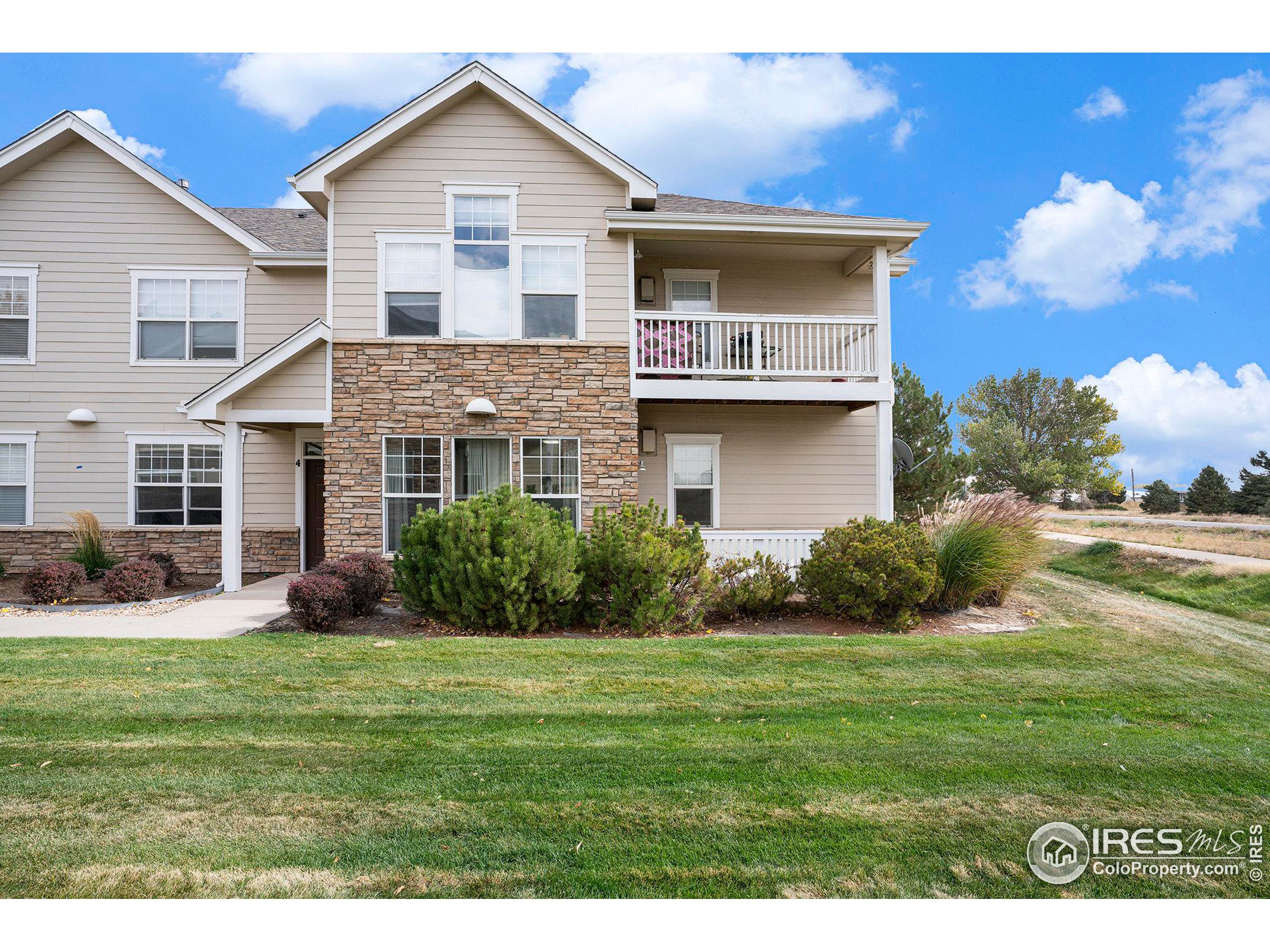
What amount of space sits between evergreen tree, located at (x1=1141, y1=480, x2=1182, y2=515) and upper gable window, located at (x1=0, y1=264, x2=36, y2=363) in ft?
146

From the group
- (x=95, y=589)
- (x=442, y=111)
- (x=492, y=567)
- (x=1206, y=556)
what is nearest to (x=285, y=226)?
(x=442, y=111)

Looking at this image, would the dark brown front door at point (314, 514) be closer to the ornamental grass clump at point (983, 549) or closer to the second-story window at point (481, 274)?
the second-story window at point (481, 274)

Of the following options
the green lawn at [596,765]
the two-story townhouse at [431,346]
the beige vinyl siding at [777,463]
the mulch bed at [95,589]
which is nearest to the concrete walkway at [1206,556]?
the beige vinyl siding at [777,463]

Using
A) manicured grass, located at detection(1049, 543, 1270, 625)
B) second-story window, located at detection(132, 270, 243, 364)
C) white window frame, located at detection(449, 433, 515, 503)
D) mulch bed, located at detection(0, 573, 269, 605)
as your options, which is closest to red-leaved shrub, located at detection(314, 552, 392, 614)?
white window frame, located at detection(449, 433, 515, 503)

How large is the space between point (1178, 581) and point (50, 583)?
18.3m

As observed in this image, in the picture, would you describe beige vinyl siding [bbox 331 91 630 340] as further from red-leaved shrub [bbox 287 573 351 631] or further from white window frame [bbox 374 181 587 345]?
red-leaved shrub [bbox 287 573 351 631]

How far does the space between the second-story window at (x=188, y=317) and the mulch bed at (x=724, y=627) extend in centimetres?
696

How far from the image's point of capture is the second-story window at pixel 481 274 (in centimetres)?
1162

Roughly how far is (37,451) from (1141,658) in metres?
17.4

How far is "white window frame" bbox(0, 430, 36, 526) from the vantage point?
43.4 feet

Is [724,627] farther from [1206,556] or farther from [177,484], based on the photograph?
[1206,556]

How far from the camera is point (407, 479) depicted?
37.5ft

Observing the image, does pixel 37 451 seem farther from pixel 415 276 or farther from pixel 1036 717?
pixel 1036 717

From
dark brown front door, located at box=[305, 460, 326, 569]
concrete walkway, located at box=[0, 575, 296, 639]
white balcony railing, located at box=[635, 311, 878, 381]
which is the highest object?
white balcony railing, located at box=[635, 311, 878, 381]
